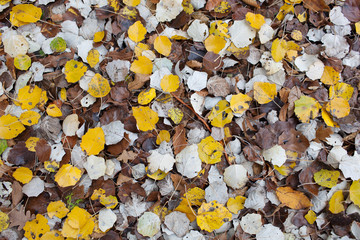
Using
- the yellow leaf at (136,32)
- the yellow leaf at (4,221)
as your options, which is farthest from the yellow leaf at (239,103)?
the yellow leaf at (4,221)

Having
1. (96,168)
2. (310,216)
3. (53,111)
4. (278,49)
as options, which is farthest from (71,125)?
(310,216)

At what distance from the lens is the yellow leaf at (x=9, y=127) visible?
1.16 m

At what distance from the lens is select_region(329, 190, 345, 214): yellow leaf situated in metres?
1.16

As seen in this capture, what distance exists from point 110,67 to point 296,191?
91cm

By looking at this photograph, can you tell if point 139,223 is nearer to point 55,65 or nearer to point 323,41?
point 55,65

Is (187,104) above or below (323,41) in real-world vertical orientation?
below

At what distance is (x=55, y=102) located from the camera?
4.00 ft

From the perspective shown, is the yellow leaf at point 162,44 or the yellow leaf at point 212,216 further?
the yellow leaf at point 162,44

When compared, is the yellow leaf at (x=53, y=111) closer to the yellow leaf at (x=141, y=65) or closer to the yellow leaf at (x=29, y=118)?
the yellow leaf at (x=29, y=118)

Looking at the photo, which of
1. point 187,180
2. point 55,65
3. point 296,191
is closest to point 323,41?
point 296,191

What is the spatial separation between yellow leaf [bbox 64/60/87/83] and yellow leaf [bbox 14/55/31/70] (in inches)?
6.6

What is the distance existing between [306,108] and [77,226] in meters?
1.02

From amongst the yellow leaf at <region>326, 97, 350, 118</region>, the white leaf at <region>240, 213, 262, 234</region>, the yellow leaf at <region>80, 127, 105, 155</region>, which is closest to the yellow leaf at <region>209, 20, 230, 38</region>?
the yellow leaf at <region>326, 97, 350, 118</region>

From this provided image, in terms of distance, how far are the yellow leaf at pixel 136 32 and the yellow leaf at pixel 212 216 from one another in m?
0.73
